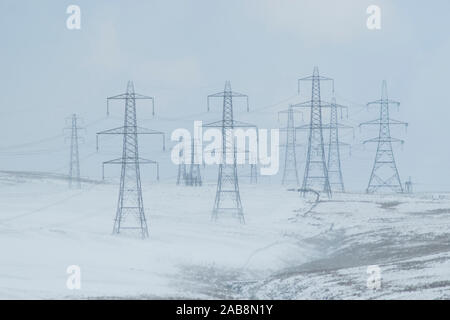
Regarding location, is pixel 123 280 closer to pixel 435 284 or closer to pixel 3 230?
pixel 435 284

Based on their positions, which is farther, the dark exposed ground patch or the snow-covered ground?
the dark exposed ground patch

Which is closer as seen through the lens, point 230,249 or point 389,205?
point 230,249

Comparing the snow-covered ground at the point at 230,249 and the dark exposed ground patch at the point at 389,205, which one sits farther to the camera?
the dark exposed ground patch at the point at 389,205

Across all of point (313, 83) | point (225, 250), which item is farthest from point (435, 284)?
point (313, 83)

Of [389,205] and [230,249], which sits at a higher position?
[389,205]

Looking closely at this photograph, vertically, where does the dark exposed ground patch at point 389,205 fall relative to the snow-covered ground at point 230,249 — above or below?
above

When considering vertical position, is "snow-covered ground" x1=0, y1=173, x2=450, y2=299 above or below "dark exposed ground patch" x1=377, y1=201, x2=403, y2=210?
below

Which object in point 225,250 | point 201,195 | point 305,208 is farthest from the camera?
point 201,195
